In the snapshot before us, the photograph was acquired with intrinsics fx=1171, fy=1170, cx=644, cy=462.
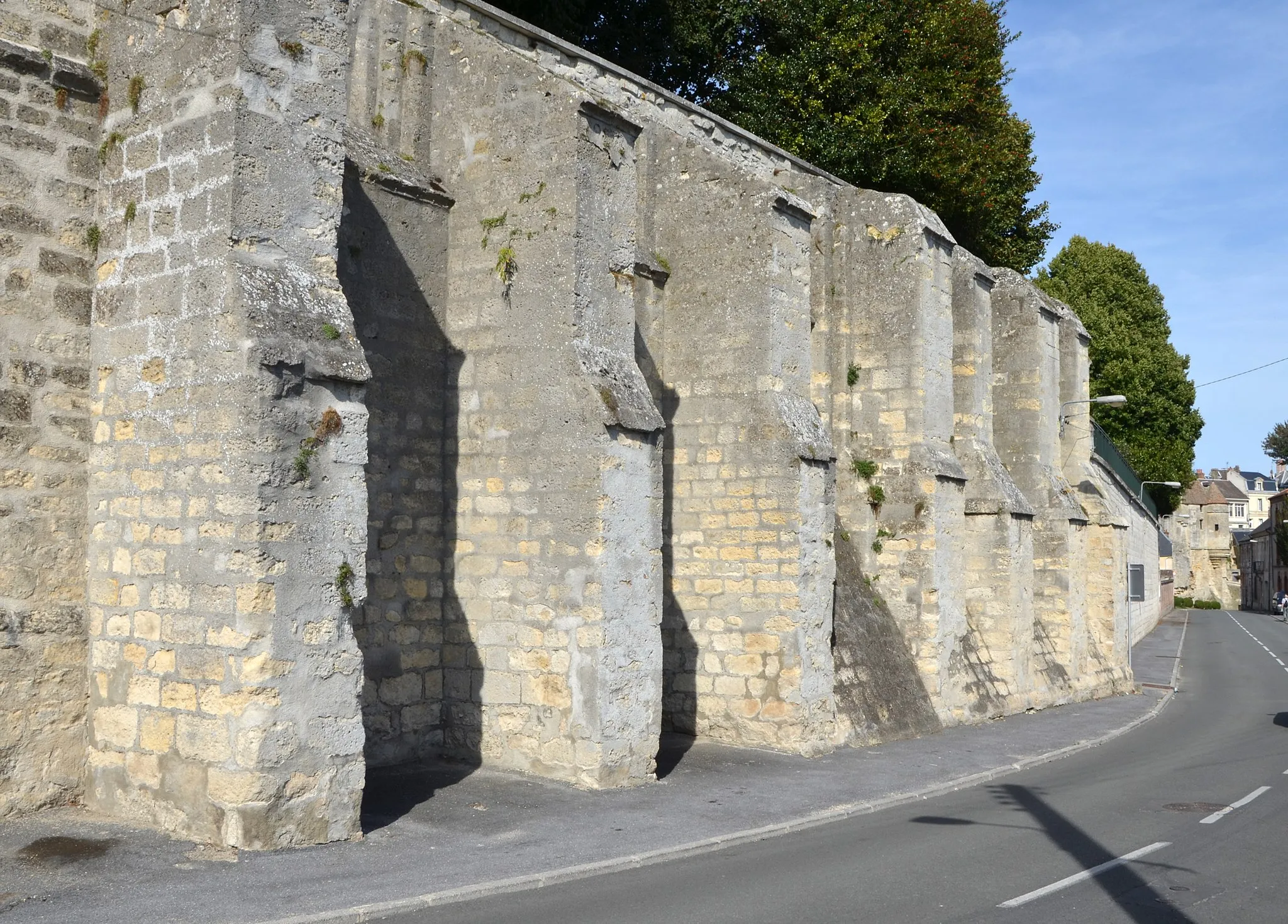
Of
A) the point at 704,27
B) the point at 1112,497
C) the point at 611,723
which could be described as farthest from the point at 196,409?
the point at 1112,497

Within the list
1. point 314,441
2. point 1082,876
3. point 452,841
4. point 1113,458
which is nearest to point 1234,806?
point 1082,876

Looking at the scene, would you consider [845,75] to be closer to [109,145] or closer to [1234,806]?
[1234,806]

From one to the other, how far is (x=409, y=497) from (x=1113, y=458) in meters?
25.7

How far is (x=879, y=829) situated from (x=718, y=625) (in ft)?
13.4

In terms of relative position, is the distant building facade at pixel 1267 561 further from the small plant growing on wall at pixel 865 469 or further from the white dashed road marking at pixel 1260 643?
the small plant growing on wall at pixel 865 469

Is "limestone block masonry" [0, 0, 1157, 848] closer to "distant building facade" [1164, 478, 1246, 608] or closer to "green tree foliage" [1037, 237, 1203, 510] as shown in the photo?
"green tree foliage" [1037, 237, 1203, 510]

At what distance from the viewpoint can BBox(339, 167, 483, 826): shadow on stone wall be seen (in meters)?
9.97

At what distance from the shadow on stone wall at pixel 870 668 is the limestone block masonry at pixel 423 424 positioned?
0.22 feet

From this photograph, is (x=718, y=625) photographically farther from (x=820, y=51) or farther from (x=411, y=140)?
(x=820, y=51)

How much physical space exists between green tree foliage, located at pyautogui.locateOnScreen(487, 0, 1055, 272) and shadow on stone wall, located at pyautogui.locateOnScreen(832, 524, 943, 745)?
1032 centimetres

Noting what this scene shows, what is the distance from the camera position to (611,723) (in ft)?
32.1

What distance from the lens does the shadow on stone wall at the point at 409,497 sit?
32.7 ft

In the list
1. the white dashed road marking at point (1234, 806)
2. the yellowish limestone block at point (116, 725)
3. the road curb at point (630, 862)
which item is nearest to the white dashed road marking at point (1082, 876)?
the white dashed road marking at point (1234, 806)

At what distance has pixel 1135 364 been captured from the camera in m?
44.1
